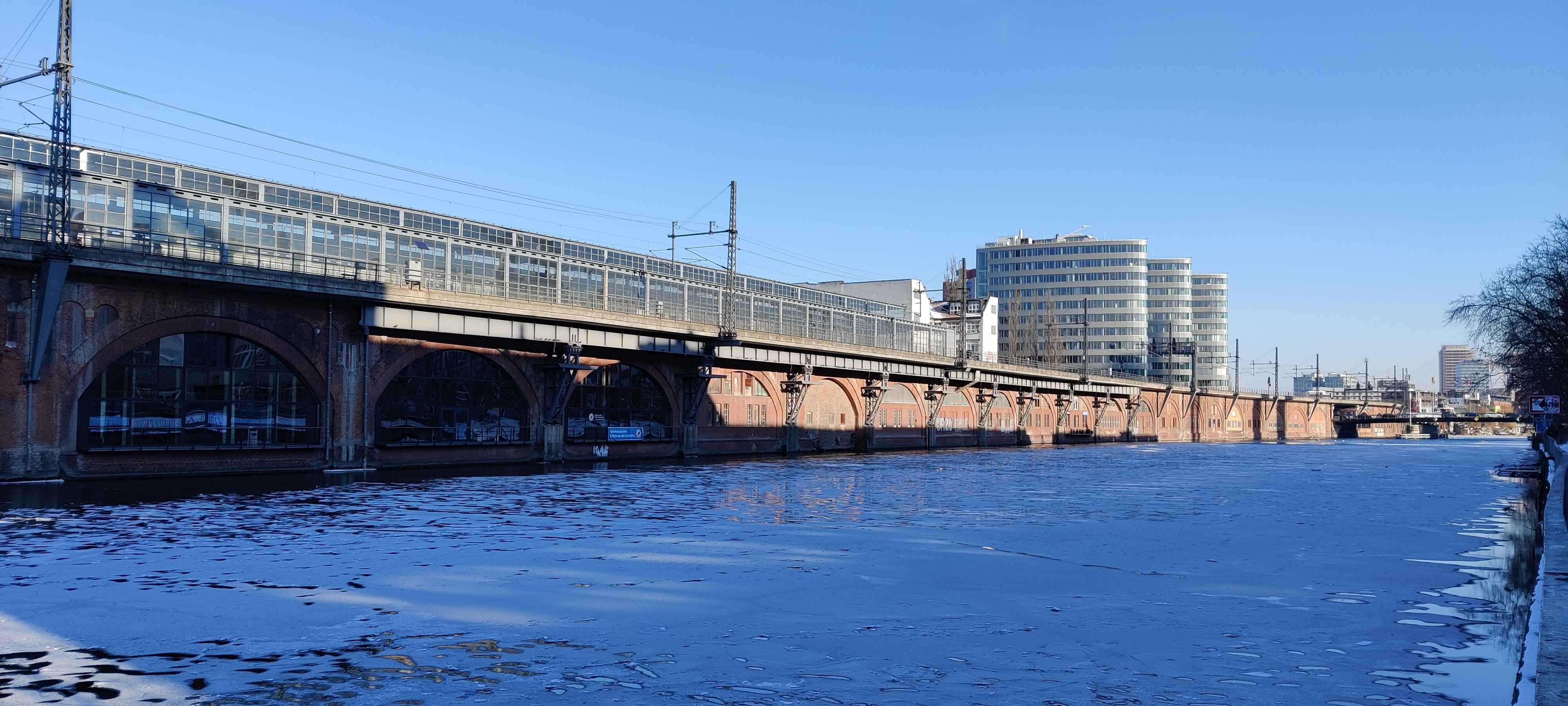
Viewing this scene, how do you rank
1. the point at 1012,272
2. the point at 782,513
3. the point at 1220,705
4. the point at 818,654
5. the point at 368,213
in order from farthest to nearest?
the point at 1012,272 → the point at 368,213 → the point at 782,513 → the point at 818,654 → the point at 1220,705

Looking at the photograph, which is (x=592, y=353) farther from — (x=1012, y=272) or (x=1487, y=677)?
(x=1012, y=272)

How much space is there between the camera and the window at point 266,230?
4831 cm

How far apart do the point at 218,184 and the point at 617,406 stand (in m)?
24.2

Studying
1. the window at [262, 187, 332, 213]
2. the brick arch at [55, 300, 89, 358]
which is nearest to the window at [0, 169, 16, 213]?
the brick arch at [55, 300, 89, 358]

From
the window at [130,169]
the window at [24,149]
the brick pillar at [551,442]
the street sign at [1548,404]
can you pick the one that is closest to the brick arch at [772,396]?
the brick pillar at [551,442]

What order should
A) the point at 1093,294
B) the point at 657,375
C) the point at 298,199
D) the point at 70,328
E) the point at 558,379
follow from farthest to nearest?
the point at 1093,294, the point at 298,199, the point at 657,375, the point at 558,379, the point at 70,328

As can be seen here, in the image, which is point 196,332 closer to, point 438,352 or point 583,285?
point 438,352

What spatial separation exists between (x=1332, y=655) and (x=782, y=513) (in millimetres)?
16706

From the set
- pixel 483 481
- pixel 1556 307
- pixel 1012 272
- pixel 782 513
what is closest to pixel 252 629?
pixel 782 513

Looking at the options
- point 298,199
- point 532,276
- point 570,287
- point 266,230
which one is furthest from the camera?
point 570,287

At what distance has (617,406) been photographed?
56969 millimetres

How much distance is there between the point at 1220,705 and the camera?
8.45 metres

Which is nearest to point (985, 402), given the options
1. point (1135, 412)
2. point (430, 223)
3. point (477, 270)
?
point (1135, 412)

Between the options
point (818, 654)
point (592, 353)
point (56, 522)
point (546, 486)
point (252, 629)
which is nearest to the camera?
point (818, 654)
